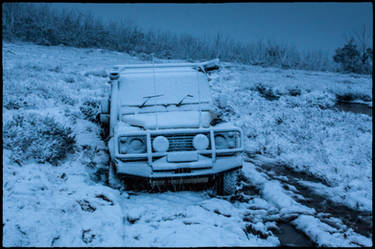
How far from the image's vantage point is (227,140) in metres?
4.25

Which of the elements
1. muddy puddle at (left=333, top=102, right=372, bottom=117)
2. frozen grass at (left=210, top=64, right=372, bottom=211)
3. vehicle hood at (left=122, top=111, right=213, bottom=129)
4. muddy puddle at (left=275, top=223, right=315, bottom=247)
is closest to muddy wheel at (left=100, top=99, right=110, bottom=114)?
vehicle hood at (left=122, top=111, right=213, bottom=129)

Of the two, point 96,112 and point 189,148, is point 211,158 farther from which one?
point 96,112

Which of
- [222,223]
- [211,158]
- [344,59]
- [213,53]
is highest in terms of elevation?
[213,53]

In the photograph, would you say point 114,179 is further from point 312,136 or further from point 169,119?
point 312,136

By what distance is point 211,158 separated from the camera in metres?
4.04

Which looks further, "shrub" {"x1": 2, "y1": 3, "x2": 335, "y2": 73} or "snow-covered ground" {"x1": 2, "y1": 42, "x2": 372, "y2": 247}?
"shrub" {"x1": 2, "y1": 3, "x2": 335, "y2": 73}

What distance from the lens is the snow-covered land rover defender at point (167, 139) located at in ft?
12.9

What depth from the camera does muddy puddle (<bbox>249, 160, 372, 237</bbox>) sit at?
383 cm

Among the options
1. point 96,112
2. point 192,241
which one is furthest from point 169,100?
point 96,112

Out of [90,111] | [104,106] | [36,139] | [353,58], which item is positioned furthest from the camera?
[353,58]

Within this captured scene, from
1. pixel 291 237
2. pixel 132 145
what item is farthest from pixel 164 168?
pixel 291 237

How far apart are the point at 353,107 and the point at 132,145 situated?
43.5 ft

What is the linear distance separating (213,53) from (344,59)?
743 inches

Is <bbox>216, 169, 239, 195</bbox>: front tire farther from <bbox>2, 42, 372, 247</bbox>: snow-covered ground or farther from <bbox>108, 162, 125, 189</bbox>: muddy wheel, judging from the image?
<bbox>108, 162, 125, 189</bbox>: muddy wheel
